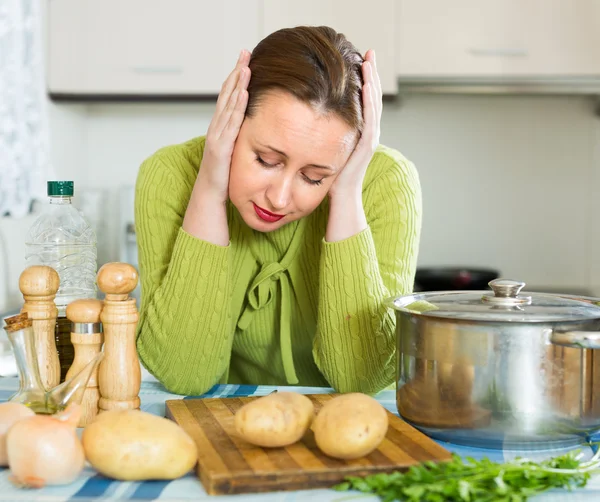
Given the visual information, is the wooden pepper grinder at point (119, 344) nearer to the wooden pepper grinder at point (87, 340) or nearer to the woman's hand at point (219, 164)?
the wooden pepper grinder at point (87, 340)

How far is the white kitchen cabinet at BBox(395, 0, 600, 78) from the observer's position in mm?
2562

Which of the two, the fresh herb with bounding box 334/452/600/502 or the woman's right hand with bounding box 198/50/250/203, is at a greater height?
the woman's right hand with bounding box 198/50/250/203

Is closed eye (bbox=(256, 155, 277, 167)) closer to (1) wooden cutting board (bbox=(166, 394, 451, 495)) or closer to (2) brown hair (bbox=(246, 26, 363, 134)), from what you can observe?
(2) brown hair (bbox=(246, 26, 363, 134))

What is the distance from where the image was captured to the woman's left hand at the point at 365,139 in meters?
1.17

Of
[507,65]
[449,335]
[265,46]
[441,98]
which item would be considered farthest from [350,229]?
[441,98]

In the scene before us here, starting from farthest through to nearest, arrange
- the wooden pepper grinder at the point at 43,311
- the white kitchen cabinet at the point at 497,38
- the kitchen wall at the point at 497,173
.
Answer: the kitchen wall at the point at 497,173 < the white kitchen cabinet at the point at 497,38 < the wooden pepper grinder at the point at 43,311

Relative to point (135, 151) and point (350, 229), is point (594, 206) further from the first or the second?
point (350, 229)

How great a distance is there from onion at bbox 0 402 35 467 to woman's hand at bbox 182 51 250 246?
485mm

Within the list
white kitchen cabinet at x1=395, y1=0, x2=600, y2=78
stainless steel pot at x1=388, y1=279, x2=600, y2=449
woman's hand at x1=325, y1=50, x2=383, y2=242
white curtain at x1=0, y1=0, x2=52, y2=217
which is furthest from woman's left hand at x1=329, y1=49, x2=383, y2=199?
white kitchen cabinet at x1=395, y1=0, x2=600, y2=78

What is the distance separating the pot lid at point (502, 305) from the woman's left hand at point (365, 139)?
32 cm

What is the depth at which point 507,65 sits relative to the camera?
2578 mm

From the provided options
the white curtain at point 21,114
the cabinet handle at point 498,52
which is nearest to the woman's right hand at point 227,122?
the white curtain at point 21,114

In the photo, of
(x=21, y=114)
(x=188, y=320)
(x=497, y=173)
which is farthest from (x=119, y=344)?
(x=497, y=173)

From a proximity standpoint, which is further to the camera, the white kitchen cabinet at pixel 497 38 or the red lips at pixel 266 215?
the white kitchen cabinet at pixel 497 38
